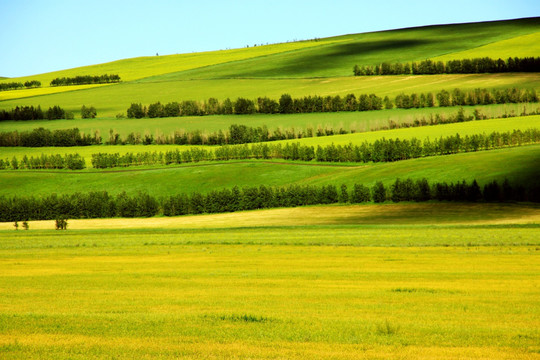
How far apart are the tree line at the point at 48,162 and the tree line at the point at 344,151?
4413mm

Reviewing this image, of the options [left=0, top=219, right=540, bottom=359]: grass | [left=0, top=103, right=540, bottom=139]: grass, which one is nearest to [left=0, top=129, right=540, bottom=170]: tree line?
[left=0, top=103, right=540, bottom=139]: grass

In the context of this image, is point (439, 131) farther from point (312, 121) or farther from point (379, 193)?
point (379, 193)

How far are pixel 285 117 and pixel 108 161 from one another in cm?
5721

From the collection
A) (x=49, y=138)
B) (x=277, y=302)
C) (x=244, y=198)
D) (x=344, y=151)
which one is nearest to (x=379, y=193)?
(x=244, y=198)

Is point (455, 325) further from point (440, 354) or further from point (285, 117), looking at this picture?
point (285, 117)

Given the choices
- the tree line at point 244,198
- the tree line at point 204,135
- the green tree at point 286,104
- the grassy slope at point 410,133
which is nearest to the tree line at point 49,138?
the tree line at point 204,135

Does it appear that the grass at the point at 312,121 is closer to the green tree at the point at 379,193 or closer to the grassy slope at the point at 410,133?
the grassy slope at the point at 410,133

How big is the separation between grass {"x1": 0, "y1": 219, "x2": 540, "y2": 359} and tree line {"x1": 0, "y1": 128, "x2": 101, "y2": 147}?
137699 mm

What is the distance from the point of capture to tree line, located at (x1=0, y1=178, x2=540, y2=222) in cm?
9562

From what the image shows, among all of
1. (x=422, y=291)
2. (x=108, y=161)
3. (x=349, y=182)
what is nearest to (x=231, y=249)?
(x=422, y=291)

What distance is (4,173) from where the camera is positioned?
152375 millimetres

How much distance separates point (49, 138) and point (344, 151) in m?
91.8

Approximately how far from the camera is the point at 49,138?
615ft

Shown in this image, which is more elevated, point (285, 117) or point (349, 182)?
point (285, 117)
